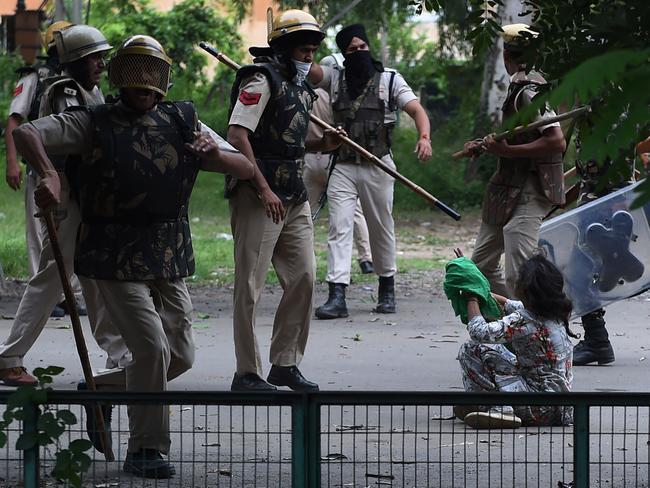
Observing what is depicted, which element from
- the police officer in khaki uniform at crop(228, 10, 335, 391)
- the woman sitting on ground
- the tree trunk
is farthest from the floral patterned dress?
the tree trunk

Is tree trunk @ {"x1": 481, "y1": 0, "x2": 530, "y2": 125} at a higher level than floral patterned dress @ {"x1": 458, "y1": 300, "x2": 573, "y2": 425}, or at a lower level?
higher

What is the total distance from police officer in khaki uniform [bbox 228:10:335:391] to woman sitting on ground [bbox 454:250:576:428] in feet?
3.63

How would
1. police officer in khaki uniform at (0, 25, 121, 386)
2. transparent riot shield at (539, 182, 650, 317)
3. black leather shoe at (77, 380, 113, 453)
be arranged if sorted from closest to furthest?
black leather shoe at (77, 380, 113, 453) < police officer in khaki uniform at (0, 25, 121, 386) < transparent riot shield at (539, 182, 650, 317)

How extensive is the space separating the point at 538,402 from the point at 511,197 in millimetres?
3865

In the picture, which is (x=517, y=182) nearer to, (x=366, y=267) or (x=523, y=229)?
(x=523, y=229)

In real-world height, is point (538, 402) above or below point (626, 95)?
below

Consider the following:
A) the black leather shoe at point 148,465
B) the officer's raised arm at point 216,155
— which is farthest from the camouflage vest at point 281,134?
the black leather shoe at point 148,465

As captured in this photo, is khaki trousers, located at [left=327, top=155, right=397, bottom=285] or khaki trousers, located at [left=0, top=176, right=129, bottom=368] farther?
khaki trousers, located at [left=327, top=155, right=397, bottom=285]

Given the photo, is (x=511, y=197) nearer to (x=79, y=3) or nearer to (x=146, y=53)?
(x=146, y=53)

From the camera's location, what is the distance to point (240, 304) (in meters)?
7.04

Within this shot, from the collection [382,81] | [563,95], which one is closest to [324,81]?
[382,81]

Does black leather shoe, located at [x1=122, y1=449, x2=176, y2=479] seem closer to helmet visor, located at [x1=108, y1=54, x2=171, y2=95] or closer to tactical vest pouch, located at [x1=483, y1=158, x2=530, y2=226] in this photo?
helmet visor, located at [x1=108, y1=54, x2=171, y2=95]

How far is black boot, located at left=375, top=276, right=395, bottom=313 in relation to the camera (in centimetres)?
1012

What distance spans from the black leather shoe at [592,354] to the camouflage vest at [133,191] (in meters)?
3.29
